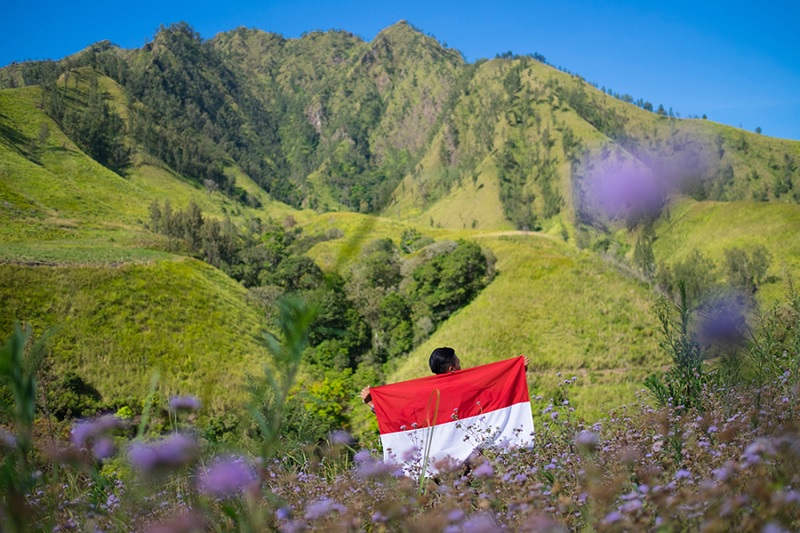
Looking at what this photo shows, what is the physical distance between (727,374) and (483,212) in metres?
117

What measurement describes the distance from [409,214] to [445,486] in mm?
140471

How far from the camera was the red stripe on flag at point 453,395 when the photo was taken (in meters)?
5.14

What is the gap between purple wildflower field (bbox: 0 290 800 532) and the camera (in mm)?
Answer: 1074

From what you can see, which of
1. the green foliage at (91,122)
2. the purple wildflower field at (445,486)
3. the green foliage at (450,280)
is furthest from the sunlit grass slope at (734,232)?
the green foliage at (91,122)

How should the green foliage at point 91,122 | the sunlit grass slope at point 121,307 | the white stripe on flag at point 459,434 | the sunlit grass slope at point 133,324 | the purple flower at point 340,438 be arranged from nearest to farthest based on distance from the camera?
the purple flower at point 340,438, the white stripe on flag at point 459,434, the sunlit grass slope at point 133,324, the sunlit grass slope at point 121,307, the green foliage at point 91,122

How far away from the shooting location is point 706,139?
14688 centimetres

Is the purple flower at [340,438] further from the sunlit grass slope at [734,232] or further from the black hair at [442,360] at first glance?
the sunlit grass slope at [734,232]

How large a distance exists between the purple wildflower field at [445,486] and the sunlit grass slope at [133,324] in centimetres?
2031

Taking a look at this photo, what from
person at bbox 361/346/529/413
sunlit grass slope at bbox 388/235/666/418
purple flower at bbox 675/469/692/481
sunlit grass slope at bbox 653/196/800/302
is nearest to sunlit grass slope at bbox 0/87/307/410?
sunlit grass slope at bbox 388/235/666/418

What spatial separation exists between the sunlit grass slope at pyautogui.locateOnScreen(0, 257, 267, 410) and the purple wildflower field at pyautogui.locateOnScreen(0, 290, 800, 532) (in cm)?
2031

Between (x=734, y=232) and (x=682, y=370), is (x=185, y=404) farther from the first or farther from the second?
(x=734, y=232)

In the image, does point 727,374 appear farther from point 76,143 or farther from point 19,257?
point 76,143

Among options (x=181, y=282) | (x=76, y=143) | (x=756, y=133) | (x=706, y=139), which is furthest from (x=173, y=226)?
(x=756, y=133)

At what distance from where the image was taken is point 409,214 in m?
142
